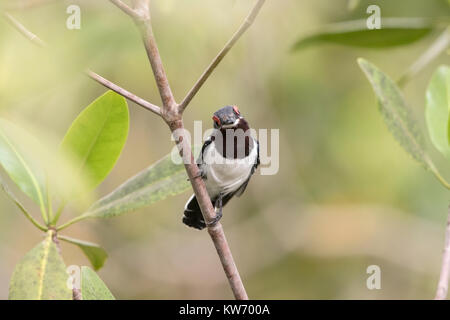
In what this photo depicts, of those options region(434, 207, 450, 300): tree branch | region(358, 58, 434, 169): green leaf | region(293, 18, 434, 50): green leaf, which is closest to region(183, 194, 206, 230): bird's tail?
region(293, 18, 434, 50): green leaf

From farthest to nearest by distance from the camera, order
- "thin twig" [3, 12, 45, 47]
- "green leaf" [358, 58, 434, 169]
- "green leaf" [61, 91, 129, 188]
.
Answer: "green leaf" [358, 58, 434, 169]
"green leaf" [61, 91, 129, 188]
"thin twig" [3, 12, 45, 47]

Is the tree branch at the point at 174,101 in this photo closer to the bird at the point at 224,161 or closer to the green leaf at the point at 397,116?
the green leaf at the point at 397,116

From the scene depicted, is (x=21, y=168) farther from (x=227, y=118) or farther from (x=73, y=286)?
(x=227, y=118)

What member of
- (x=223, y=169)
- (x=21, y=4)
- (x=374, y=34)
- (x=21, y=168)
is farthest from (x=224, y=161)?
(x=21, y=4)

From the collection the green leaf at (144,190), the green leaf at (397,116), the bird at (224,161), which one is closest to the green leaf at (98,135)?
the green leaf at (144,190)

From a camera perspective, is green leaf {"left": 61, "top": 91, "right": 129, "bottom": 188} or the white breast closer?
green leaf {"left": 61, "top": 91, "right": 129, "bottom": 188}

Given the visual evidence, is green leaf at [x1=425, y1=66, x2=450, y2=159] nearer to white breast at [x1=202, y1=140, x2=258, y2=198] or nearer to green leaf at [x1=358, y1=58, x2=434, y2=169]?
green leaf at [x1=358, y1=58, x2=434, y2=169]

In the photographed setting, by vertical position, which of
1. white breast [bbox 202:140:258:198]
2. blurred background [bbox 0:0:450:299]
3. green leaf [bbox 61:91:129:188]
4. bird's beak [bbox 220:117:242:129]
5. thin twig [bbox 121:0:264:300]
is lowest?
thin twig [bbox 121:0:264:300]

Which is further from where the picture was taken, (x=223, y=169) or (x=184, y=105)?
(x=223, y=169)
